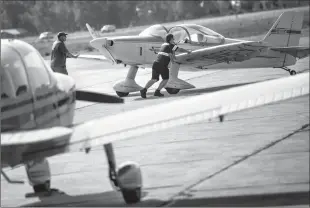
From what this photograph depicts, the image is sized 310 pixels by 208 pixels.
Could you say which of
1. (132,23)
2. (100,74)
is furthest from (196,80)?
(132,23)

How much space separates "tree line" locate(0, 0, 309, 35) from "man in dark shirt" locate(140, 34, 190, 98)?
308 feet

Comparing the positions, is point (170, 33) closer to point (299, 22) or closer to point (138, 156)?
point (299, 22)

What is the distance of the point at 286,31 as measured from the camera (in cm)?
2128

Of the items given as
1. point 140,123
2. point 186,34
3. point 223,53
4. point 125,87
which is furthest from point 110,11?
point 140,123

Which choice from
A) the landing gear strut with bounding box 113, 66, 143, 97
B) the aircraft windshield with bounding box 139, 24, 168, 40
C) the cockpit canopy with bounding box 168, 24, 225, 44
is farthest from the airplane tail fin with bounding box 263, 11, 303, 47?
the landing gear strut with bounding box 113, 66, 143, 97

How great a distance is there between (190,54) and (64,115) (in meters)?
11.3

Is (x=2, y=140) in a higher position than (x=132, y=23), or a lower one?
higher

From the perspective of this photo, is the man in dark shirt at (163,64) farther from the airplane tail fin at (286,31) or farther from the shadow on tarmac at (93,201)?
the shadow on tarmac at (93,201)

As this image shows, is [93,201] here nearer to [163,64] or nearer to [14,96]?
[14,96]

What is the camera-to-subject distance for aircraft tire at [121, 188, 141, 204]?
7133 millimetres

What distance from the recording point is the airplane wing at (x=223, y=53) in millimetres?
19141

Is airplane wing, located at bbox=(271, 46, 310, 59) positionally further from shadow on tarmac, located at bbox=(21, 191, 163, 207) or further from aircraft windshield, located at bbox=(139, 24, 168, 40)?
shadow on tarmac, located at bbox=(21, 191, 163, 207)

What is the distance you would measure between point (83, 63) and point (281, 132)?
1171 inches

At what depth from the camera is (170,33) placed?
19719 mm
